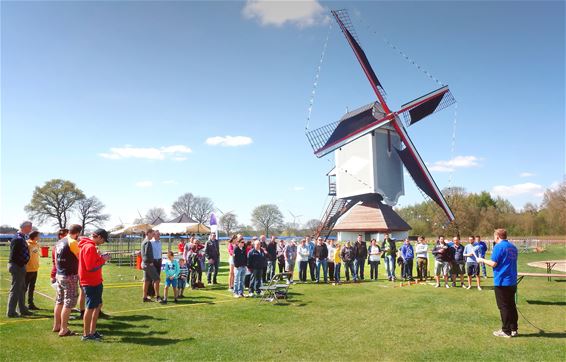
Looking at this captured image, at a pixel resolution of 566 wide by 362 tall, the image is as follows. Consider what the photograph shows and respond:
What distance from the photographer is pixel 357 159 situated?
48.3 m

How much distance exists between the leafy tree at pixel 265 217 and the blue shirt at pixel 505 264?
102 m

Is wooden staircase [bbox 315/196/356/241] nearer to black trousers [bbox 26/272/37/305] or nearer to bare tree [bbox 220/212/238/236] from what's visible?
black trousers [bbox 26/272/37/305]

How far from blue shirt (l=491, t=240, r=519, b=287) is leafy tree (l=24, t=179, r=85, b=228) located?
74248 mm

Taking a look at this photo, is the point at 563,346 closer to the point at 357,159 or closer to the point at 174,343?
the point at 174,343

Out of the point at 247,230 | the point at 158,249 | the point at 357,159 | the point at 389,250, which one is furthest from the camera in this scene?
the point at 247,230

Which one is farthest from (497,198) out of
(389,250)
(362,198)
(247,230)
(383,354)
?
(383,354)

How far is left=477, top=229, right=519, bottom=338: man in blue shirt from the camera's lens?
8.00 m

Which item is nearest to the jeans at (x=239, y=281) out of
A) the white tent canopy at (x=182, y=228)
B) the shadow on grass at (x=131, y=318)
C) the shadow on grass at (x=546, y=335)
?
the shadow on grass at (x=131, y=318)

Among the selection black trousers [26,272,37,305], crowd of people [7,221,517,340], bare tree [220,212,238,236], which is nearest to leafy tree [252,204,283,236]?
bare tree [220,212,238,236]

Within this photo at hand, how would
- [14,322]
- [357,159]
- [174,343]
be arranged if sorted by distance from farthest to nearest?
[357,159] → [14,322] → [174,343]

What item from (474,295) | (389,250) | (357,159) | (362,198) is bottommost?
(474,295)

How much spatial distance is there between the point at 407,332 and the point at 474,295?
6.25 metres

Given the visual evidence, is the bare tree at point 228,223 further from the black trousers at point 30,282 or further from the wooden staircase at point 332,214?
the black trousers at point 30,282

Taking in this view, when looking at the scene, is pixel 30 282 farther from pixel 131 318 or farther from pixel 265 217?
pixel 265 217
